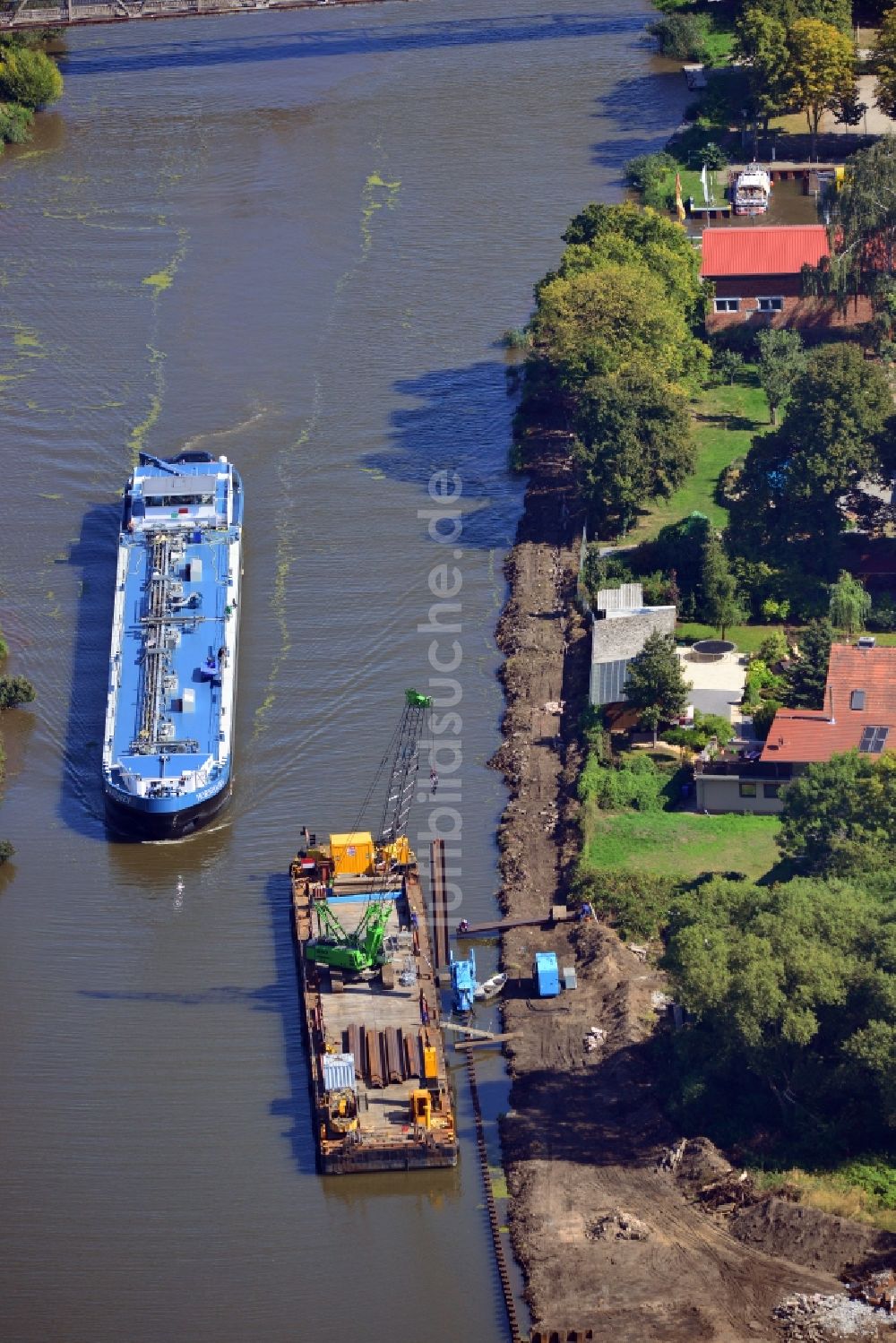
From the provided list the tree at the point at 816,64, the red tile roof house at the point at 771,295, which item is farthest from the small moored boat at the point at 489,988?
the tree at the point at 816,64

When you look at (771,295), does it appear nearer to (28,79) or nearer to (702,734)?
(702,734)

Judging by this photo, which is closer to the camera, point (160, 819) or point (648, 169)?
point (160, 819)

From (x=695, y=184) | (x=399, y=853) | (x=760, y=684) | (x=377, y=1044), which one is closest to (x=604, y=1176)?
(x=377, y=1044)

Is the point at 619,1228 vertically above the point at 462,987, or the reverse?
the point at 462,987

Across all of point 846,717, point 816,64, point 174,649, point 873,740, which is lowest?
point 873,740

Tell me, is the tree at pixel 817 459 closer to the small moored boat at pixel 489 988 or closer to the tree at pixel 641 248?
the tree at pixel 641 248

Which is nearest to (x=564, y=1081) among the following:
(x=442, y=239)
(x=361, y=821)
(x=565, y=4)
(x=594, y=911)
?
(x=594, y=911)

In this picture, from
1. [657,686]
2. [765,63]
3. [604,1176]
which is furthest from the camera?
[765,63]

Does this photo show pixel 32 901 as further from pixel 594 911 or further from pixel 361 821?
pixel 594 911
